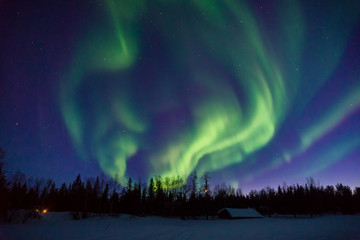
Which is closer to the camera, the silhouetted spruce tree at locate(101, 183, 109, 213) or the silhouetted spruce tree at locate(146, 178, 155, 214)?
the silhouetted spruce tree at locate(101, 183, 109, 213)

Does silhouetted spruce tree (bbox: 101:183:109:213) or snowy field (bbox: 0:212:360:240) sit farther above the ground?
silhouetted spruce tree (bbox: 101:183:109:213)

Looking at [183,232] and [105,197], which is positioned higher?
[105,197]

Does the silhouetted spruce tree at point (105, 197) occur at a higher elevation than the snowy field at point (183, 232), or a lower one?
higher

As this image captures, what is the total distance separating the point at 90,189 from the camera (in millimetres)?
71938

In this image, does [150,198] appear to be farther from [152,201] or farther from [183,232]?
[183,232]

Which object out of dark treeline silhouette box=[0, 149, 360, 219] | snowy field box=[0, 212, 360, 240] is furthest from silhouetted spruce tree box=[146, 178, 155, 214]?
snowy field box=[0, 212, 360, 240]

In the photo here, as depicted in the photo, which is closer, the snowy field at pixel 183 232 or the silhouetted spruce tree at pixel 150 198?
the snowy field at pixel 183 232

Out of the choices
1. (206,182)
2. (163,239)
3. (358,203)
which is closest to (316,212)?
(358,203)

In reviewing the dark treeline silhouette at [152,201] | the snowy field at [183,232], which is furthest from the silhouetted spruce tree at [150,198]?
the snowy field at [183,232]

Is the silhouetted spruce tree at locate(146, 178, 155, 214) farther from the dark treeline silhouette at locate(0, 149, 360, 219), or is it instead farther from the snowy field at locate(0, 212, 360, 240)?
the snowy field at locate(0, 212, 360, 240)

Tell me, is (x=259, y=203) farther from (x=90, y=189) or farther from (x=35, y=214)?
(x=35, y=214)

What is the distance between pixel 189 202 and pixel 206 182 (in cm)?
1153

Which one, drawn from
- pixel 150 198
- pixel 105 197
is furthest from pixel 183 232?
pixel 150 198

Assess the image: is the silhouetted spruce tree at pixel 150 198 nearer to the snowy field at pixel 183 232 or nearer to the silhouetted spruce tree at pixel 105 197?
the silhouetted spruce tree at pixel 105 197
